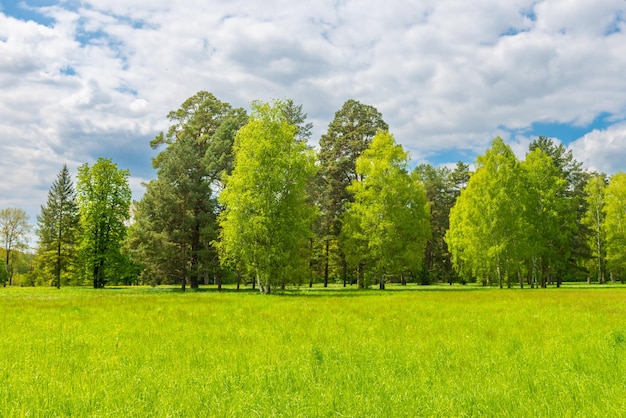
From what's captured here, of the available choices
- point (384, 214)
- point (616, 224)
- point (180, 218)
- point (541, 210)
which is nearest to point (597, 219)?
point (616, 224)

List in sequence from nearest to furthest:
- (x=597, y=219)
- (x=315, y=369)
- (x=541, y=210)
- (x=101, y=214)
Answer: (x=315, y=369) < (x=541, y=210) < (x=101, y=214) < (x=597, y=219)

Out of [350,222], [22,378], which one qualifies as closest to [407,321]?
[22,378]

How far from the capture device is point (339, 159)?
54844mm

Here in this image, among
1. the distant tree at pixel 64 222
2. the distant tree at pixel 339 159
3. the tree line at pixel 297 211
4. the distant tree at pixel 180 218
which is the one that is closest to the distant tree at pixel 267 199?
the tree line at pixel 297 211

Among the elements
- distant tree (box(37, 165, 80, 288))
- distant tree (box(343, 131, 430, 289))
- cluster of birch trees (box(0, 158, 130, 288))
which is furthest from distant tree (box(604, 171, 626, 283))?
distant tree (box(37, 165, 80, 288))

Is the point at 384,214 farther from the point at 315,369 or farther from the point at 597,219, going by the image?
the point at 597,219

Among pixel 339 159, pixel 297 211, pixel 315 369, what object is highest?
pixel 339 159

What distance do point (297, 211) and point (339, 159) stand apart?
70.4 feet

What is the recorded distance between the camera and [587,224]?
67875 mm

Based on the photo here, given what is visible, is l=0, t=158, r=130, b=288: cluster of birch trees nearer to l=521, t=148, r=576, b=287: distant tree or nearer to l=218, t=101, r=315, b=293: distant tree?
l=218, t=101, r=315, b=293: distant tree

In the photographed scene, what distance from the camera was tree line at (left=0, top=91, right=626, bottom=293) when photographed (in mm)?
34656

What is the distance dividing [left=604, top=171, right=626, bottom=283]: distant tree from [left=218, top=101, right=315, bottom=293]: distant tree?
1955 inches

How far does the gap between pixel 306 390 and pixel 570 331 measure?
9.00 m

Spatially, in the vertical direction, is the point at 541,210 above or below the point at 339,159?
below
